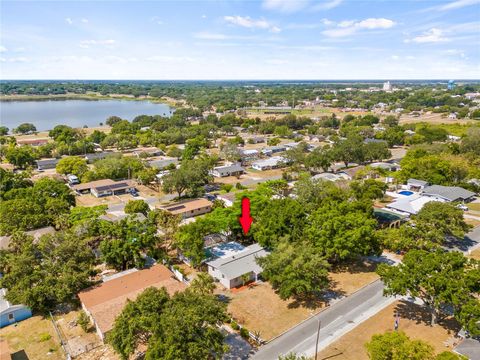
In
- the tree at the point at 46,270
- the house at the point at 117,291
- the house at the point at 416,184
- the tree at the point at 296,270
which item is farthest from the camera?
the house at the point at 416,184

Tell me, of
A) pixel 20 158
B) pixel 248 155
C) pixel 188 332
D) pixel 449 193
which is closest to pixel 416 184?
pixel 449 193

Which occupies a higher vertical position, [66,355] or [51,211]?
[51,211]

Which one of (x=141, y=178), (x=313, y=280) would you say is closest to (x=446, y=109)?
(x=141, y=178)

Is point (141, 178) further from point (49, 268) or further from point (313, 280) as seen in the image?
point (313, 280)

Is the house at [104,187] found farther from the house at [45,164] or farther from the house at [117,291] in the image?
the house at [117,291]

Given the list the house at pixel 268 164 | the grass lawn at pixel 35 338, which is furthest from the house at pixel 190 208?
the house at pixel 268 164

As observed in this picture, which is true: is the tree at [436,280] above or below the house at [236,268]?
above

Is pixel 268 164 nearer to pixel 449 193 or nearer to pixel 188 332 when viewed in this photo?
pixel 449 193
